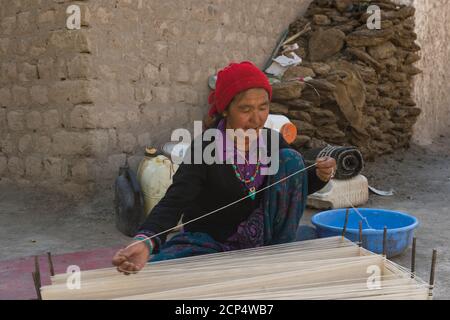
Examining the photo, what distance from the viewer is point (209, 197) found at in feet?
6.88

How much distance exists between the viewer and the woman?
1.95 metres

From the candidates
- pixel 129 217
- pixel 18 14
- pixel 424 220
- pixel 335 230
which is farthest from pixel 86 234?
pixel 424 220

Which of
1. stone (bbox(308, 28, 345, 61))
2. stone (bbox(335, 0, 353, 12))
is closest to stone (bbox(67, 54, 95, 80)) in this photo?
stone (bbox(308, 28, 345, 61))

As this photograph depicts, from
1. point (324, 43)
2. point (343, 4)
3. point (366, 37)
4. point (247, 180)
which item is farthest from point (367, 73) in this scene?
point (247, 180)

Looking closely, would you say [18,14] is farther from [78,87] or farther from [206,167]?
[206,167]

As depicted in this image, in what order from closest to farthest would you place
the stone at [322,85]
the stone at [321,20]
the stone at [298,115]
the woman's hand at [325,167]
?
1. the woman's hand at [325,167]
2. the stone at [298,115]
3. the stone at [322,85]
4. the stone at [321,20]

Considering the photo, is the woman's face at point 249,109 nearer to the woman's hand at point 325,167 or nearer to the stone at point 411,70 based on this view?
the woman's hand at point 325,167

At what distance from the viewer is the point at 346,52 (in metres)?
6.15

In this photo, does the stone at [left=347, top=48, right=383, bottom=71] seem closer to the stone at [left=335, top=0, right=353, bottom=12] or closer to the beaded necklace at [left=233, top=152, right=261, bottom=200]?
the stone at [left=335, top=0, right=353, bottom=12]

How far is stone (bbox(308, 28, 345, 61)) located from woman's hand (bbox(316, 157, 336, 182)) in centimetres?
406

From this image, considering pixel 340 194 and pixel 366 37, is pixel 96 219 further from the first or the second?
pixel 366 37

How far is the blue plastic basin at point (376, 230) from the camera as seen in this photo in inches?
109

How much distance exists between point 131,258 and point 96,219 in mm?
2439

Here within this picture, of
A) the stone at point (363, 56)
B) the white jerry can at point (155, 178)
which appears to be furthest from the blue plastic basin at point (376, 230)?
the stone at point (363, 56)
